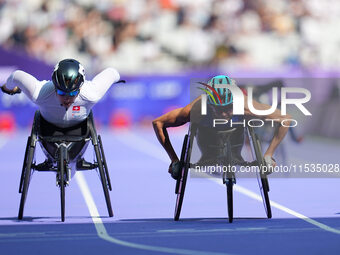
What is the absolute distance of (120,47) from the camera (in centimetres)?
2975

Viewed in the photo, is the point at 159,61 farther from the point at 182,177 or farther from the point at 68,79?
the point at 68,79

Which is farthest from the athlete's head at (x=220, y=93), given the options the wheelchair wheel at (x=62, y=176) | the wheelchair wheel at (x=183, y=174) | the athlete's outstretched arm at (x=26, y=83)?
the athlete's outstretched arm at (x=26, y=83)

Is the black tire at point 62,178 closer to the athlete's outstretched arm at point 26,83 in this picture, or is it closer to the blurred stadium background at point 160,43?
the athlete's outstretched arm at point 26,83

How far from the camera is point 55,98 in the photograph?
8.23 metres

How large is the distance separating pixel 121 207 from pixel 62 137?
152 cm

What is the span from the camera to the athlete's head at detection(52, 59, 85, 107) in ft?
26.1

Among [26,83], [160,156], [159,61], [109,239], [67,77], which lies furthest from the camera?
[159,61]

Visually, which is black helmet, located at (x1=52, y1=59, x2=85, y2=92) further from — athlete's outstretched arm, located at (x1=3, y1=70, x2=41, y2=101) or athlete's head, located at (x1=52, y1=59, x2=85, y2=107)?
athlete's outstretched arm, located at (x1=3, y1=70, x2=41, y2=101)

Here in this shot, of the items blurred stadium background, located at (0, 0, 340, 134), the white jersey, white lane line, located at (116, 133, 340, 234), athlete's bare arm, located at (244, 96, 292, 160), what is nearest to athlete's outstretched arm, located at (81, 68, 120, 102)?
the white jersey

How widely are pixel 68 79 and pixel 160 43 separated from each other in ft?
73.1

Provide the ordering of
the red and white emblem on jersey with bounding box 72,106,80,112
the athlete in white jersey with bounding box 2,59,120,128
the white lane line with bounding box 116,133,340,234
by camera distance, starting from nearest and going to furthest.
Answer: the white lane line with bounding box 116,133,340,234 < the athlete in white jersey with bounding box 2,59,120,128 < the red and white emblem on jersey with bounding box 72,106,80,112

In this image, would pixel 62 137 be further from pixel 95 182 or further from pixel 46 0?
pixel 46 0

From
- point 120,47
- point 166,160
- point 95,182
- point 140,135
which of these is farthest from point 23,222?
point 120,47

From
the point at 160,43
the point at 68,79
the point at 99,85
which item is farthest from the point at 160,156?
the point at 160,43
